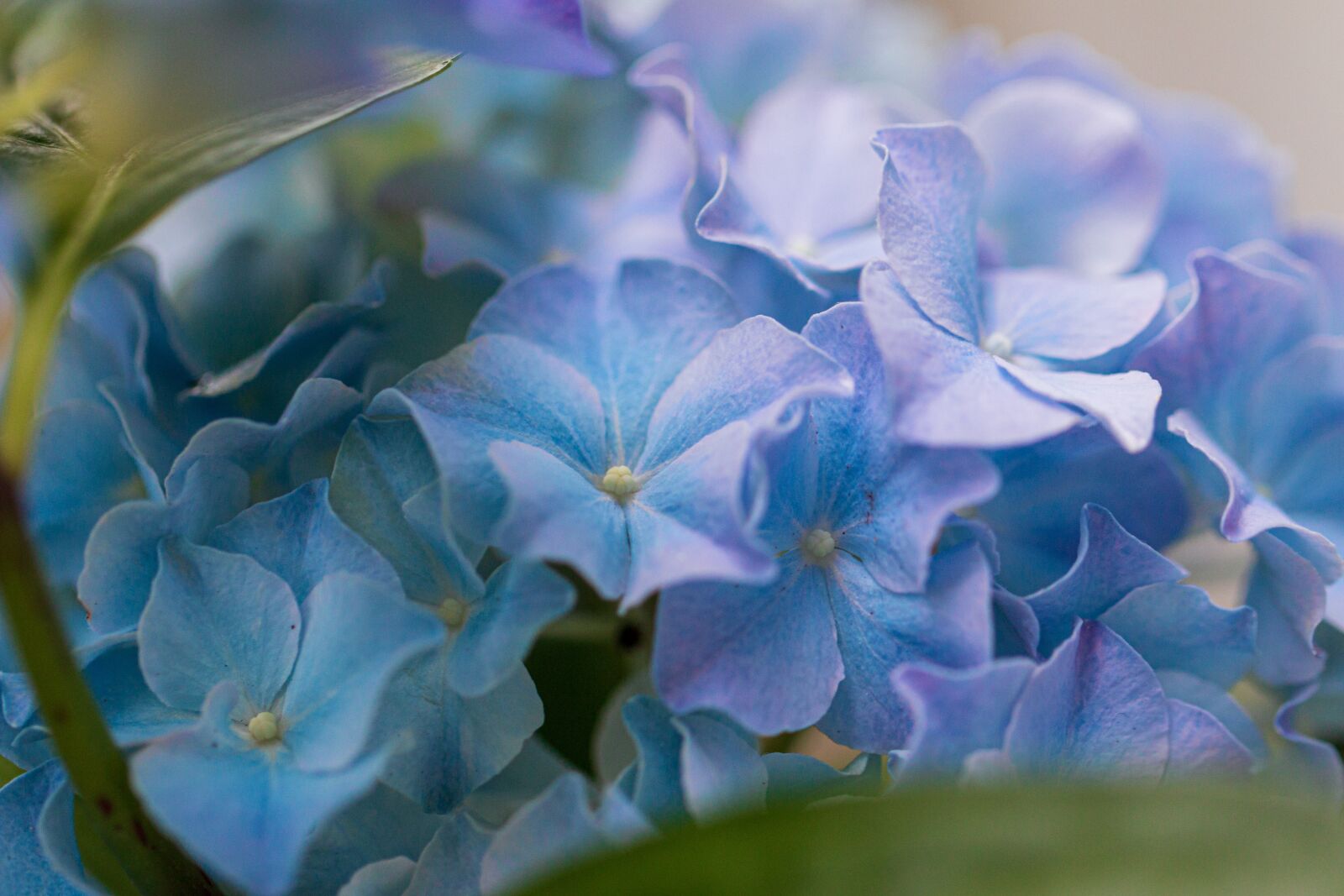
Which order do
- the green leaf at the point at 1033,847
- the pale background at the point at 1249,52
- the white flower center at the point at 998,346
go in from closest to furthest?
1. the green leaf at the point at 1033,847
2. the white flower center at the point at 998,346
3. the pale background at the point at 1249,52

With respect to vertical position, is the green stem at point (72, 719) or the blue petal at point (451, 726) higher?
the green stem at point (72, 719)

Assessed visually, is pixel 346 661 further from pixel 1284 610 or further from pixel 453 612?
pixel 1284 610

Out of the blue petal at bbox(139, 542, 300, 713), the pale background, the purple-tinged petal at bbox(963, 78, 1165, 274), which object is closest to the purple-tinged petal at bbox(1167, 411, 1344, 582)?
the purple-tinged petal at bbox(963, 78, 1165, 274)

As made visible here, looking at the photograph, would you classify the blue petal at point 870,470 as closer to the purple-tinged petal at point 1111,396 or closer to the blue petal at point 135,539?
the purple-tinged petal at point 1111,396

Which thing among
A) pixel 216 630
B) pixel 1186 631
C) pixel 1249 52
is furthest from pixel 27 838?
pixel 1249 52

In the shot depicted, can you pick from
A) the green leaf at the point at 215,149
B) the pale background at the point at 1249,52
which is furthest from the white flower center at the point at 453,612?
the pale background at the point at 1249,52

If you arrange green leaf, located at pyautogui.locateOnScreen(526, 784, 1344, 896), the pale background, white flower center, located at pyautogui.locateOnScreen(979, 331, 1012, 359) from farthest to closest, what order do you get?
the pale background → white flower center, located at pyautogui.locateOnScreen(979, 331, 1012, 359) → green leaf, located at pyautogui.locateOnScreen(526, 784, 1344, 896)

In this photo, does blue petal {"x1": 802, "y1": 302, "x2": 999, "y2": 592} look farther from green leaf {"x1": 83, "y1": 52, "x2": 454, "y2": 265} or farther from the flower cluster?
green leaf {"x1": 83, "y1": 52, "x2": 454, "y2": 265}
